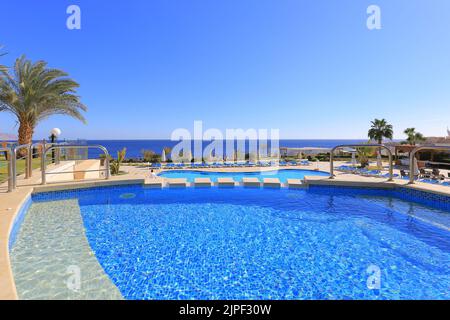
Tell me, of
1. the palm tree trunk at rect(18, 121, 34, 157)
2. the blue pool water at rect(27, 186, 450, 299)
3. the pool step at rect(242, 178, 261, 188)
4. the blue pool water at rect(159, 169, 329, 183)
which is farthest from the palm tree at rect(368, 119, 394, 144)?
the palm tree trunk at rect(18, 121, 34, 157)

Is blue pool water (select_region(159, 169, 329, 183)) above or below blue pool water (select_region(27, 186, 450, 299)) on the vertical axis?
above

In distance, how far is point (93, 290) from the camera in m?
2.95

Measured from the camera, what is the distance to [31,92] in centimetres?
1302

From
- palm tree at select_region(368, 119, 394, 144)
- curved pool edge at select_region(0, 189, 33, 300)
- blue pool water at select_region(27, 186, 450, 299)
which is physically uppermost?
palm tree at select_region(368, 119, 394, 144)

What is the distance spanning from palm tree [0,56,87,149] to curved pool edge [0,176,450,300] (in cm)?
833

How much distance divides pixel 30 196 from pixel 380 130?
35.0 metres

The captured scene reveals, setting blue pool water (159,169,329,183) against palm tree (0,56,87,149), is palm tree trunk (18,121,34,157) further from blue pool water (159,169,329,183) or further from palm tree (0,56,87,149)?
blue pool water (159,169,329,183)

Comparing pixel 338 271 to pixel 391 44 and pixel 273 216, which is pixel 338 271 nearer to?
pixel 273 216

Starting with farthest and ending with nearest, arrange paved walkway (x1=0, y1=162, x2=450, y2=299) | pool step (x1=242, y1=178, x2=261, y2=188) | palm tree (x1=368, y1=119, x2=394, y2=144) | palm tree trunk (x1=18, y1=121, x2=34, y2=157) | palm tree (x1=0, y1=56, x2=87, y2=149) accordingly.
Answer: palm tree (x1=368, y1=119, x2=394, y2=144), palm tree trunk (x1=18, y1=121, x2=34, y2=157), palm tree (x1=0, y1=56, x2=87, y2=149), pool step (x1=242, y1=178, x2=261, y2=188), paved walkway (x1=0, y1=162, x2=450, y2=299)

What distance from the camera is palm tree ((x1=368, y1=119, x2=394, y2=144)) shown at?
3013cm

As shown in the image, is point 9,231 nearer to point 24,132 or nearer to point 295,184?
point 295,184

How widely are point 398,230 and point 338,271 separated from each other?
282 cm

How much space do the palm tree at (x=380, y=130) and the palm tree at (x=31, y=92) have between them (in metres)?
32.6

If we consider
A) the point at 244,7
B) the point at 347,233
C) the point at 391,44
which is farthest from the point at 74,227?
the point at 391,44
